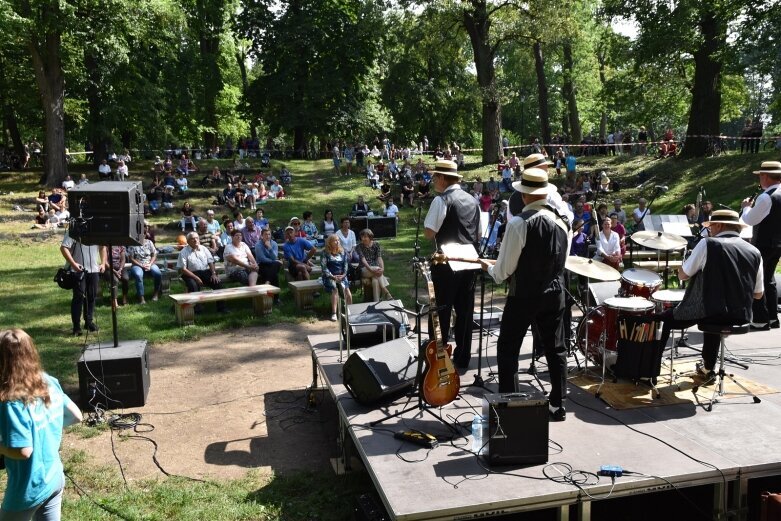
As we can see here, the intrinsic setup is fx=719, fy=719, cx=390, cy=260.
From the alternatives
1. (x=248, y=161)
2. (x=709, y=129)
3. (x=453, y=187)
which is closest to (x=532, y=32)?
(x=709, y=129)

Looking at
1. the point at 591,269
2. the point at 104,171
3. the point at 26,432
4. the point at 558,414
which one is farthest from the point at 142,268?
the point at 104,171

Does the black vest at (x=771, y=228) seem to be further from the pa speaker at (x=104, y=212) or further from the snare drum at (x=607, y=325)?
the pa speaker at (x=104, y=212)

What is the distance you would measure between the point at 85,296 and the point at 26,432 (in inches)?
253

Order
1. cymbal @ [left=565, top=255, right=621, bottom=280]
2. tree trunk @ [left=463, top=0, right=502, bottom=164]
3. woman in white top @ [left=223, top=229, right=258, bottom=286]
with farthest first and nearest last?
1. tree trunk @ [left=463, top=0, right=502, bottom=164]
2. woman in white top @ [left=223, top=229, right=258, bottom=286]
3. cymbal @ [left=565, top=255, right=621, bottom=280]

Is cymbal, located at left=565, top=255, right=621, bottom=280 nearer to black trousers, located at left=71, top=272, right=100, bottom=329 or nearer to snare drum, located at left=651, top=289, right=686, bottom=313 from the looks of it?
snare drum, located at left=651, top=289, right=686, bottom=313

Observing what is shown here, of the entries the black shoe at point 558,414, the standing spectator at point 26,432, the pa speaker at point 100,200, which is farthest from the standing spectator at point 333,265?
the standing spectator at point 26,432

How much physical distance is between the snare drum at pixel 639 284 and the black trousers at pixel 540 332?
152 centimetres

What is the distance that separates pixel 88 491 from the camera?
558 cm

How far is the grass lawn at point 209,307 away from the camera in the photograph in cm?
527

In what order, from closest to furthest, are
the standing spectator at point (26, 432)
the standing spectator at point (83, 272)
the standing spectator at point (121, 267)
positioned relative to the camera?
the standing spectator at point (26, 432)
the standing spectator at point (83, 272)
the standing spectator at point (121, 267)

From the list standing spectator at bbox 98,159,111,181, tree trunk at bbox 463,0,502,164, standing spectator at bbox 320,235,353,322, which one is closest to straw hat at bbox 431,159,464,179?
standing spectator at bbox 320,235,353,322

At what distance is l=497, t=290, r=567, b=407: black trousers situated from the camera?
5297 mm

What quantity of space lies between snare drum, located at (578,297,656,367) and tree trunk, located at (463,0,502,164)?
20.8m

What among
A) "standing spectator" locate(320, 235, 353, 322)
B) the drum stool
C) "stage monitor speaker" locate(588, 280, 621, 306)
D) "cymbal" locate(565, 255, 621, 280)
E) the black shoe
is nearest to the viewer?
the black shoe
